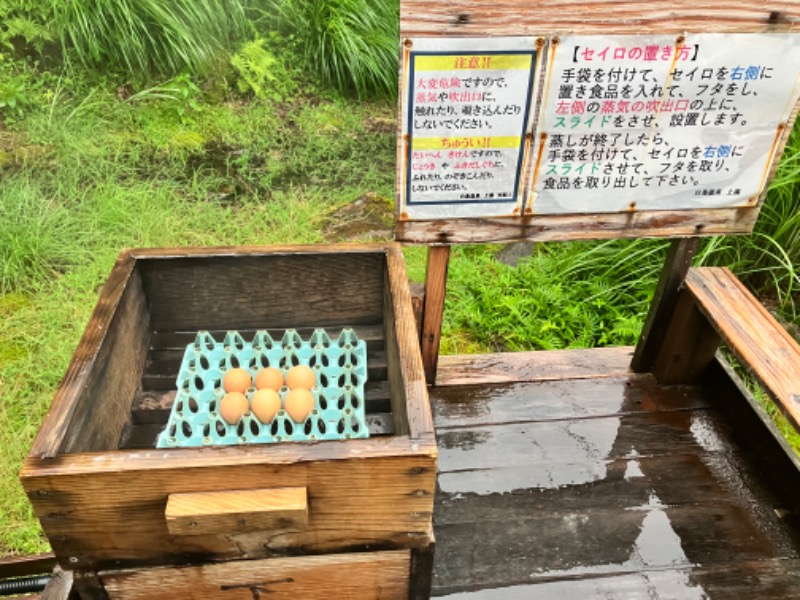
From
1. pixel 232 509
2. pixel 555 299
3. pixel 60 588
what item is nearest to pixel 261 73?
pixel 555 299

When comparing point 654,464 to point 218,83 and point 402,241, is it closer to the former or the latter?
point 402,241

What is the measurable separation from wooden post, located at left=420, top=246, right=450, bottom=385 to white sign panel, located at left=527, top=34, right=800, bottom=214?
1.33 feet

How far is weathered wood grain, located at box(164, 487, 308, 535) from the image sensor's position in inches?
61.9

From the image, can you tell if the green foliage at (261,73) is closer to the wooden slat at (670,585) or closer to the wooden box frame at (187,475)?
the wooden box frame at (187,475)

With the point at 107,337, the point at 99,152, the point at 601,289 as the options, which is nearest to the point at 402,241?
the point at 107,337

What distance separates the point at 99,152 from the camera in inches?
215

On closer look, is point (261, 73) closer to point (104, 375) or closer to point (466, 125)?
point (466, 125)

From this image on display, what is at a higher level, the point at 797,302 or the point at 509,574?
the point at 509,574

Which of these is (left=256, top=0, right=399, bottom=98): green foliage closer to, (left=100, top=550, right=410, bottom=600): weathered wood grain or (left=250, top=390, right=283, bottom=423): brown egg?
(left=250, top=390, right=283, bottom=423): brown egg

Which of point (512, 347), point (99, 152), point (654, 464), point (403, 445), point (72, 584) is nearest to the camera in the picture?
point (403, 445)

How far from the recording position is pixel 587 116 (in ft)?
7.09

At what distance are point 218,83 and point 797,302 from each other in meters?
5.27

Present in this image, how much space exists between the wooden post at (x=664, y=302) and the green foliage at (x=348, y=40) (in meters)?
4.47

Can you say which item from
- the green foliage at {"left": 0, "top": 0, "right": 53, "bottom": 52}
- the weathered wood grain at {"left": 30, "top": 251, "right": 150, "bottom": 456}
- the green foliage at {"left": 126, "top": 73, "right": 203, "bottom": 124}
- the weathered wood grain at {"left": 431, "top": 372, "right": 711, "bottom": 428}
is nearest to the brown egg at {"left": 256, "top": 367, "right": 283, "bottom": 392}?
the weathered wood grain at {"left": 30, "top": 251, "right": 150, "bottom": 456}
